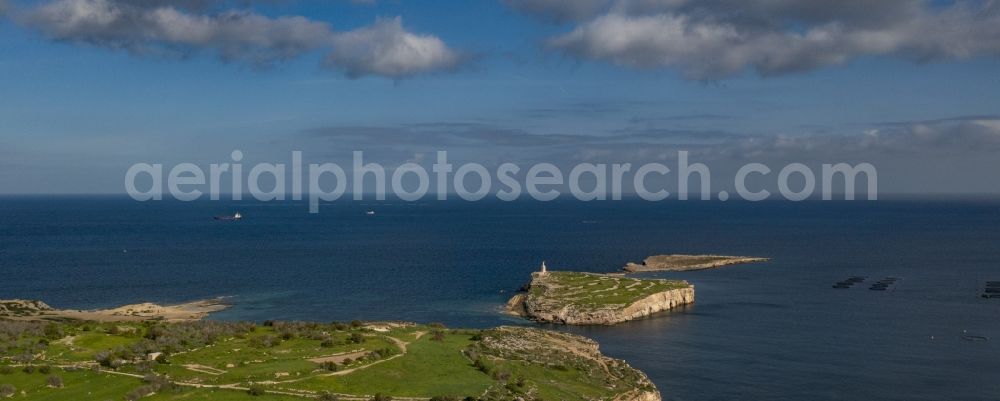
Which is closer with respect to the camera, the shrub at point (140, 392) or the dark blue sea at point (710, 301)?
the shrub at point (140, 392)

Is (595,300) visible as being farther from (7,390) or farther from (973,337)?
(7,390)

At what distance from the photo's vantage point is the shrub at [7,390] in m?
48.2

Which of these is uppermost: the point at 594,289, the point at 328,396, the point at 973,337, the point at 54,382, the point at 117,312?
the point at 54,382

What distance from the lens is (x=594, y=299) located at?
108938 mm

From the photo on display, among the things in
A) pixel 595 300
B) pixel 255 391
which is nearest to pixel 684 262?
pixel 595 300

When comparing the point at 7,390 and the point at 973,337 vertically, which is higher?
the point at 7,390

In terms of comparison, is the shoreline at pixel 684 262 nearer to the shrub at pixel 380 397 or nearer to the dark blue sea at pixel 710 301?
the dark blue sea at pixel 710 301

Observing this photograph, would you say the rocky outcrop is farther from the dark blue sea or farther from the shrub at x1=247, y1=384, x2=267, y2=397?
the shrub at x1=247, y1=384, x2=267, y2=397

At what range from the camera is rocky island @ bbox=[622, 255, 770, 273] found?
162 m

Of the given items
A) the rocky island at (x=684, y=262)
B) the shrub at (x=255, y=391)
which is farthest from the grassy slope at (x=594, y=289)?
the shrub at (x=255, y=391)

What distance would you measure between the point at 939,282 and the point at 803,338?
65.4 metres

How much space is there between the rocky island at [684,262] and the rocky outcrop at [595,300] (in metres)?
37.5

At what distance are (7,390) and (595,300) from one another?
75.2m

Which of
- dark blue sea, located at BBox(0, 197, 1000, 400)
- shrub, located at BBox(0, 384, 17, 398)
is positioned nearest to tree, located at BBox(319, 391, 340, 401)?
shrub, located at BBox(0, 384, 17, 398)
